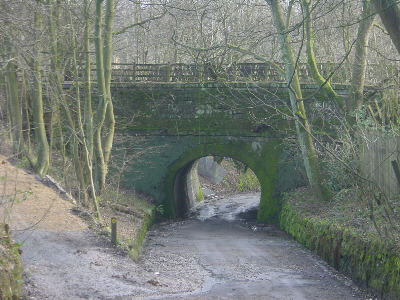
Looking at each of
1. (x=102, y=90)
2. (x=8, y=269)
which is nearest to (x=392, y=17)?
(x=8, y=269)

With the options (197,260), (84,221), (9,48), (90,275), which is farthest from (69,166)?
(90,275)

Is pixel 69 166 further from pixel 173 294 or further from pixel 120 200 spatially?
pixel 173 294

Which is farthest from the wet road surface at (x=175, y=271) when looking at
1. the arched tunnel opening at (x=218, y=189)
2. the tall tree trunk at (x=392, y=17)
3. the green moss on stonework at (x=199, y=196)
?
the green moss on stonework at (x=199, y=196)

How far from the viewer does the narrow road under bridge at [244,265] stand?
9883 mm

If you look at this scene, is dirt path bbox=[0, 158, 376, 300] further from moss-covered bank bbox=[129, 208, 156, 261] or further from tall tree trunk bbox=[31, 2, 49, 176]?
tall tree trunk bbox=[31, 2, 49, 176]

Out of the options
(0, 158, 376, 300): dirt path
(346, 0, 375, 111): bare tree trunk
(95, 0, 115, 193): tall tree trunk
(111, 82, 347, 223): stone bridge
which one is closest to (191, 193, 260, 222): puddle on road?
(111, 82, 347, 223): stone bridge

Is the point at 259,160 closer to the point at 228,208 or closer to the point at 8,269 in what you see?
the point at 228,208

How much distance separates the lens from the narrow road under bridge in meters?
9.88

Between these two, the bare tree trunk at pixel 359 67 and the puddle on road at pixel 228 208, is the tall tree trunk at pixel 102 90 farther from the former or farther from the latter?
the bare tree trunk at pixel 359 67

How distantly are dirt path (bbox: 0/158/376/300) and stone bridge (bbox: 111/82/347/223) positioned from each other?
4.58 meters

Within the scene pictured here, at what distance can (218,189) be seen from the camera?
111ft

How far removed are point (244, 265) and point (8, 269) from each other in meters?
6.19

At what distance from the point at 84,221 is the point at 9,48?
4.51 m

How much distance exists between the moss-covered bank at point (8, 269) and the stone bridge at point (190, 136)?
39.7 ft
